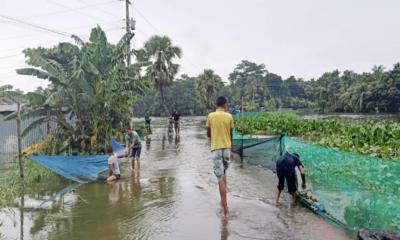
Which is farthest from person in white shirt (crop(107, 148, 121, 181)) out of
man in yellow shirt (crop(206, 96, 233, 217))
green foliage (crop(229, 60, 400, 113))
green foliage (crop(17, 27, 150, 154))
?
green foliage (crop(229, 60, 400, 113))

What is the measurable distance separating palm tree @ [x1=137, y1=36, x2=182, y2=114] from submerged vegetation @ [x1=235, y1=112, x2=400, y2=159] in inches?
563

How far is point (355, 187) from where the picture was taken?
6328mm

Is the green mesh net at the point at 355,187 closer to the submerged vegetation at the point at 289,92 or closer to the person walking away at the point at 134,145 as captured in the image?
the person walking away at the point at 134,145

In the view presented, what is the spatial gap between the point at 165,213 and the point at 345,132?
13599mm

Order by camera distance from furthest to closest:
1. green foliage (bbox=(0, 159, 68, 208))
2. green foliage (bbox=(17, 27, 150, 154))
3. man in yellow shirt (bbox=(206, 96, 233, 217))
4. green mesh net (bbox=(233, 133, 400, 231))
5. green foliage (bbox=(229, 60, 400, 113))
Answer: green foliage (bbox=(229, 60, 400, 113))
green foliage (bbox=(17, 27, 150, 154))
green foliage (bbox=(0, 159, 68, 208))
man in yellow shirt (bbox=(206, 96, 233, 217))
green mesh net (bbox=(233, 133, 400, 231))

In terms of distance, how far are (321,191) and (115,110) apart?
31.3 ft

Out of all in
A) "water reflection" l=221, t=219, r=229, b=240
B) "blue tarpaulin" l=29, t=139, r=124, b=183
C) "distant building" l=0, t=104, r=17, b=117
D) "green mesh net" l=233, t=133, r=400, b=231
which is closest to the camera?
"green mesh net" l=233, t=133, r=400, b=231

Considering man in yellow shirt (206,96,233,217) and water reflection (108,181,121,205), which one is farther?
water reflection (108,181,121,205)

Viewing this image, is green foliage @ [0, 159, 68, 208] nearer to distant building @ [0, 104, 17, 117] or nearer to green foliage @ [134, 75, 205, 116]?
distant building @ [0, 104, 17, 117]

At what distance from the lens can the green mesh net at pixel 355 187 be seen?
18.5 ft

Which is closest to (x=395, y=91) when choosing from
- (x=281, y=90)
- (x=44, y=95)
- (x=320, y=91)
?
(x=320, y=91)

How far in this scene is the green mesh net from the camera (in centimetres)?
564

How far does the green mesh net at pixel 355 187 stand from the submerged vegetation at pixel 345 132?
14.5 ft

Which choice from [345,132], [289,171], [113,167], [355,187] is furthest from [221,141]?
[345,132]
